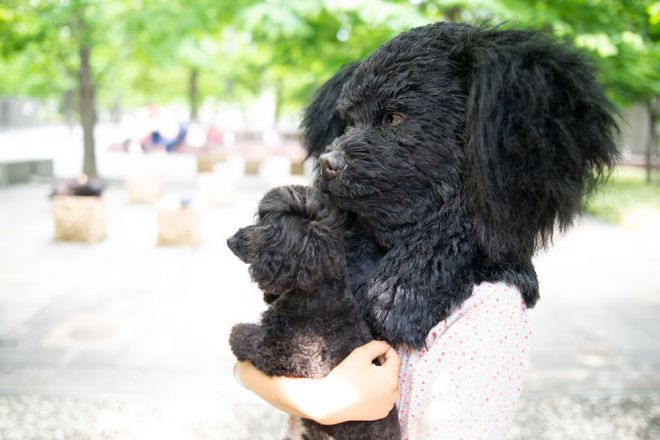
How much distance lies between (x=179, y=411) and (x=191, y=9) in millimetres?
9503

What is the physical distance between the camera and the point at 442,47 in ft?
4.14

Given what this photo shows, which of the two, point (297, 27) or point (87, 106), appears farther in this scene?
point (87, 106)

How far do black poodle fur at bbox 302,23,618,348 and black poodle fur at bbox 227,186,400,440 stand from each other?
2.4 inches

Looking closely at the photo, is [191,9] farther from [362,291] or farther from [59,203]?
[362,291]

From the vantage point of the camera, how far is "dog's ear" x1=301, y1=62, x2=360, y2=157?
60.2 inches

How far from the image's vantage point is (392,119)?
127 centimetres

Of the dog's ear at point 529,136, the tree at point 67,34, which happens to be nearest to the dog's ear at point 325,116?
the dog's ear at point 529,136

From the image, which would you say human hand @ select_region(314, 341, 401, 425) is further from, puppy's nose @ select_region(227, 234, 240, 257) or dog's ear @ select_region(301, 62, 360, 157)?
dog's ear @ select_region(301, 62, 360, 157)

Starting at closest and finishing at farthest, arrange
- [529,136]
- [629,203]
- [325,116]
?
[529,136] < [325,116] < [629,203]

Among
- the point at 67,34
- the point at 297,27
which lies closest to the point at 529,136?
the point at 297,27

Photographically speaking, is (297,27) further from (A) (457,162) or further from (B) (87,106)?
(A) (457,162)

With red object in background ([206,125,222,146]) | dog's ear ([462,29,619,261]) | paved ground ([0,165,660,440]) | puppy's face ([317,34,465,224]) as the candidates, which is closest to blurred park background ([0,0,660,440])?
paved ground ([0,165,660,440])

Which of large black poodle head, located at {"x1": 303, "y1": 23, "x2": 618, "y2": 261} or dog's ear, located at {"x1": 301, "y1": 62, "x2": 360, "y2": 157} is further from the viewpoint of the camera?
dog's ear, located at {"x1": 301, "y1": 62, "x2": 360, "y2": 157}

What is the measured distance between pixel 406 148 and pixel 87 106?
1372 centimetres
